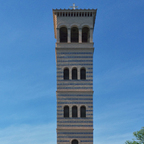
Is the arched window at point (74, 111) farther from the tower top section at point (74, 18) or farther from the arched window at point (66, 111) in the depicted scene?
the tower top section at point (74, 18)

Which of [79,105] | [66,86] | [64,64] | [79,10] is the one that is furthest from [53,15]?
[79,105]

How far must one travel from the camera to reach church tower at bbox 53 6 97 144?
31.7 m

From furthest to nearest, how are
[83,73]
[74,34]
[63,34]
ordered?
[74,34]
[63,34]
[83,73]

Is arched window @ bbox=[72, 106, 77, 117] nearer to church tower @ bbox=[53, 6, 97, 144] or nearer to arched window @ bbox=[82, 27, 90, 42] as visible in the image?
church tower @ bbox=[53, 6, 97, 144]

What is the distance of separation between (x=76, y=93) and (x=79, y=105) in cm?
132

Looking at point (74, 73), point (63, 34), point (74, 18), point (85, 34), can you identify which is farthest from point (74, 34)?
point (74, 73)

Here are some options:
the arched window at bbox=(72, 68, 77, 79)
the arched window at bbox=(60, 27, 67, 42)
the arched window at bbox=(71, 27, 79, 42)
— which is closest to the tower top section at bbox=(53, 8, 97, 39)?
the arched window at bbox=(60, 27, 67, 42)

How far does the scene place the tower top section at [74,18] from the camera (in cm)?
3456

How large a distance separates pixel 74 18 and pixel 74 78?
22.8ft

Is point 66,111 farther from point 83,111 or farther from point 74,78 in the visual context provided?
point 74,78

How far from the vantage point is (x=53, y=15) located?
3544 cm

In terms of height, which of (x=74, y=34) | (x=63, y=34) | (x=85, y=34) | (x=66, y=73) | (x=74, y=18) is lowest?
(x=66, y=73)

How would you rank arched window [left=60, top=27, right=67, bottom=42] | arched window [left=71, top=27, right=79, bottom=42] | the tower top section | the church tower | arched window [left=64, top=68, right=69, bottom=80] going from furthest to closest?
1. arched window [left=71, top=27, right=79, bottom=42]
2. arched window [left=60, top=27, right=67, bottom=42]
3. the tower top section
4. arched window [left=64, top=68, right=69, bottom=80]
5. the church tower

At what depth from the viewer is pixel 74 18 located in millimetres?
34719
